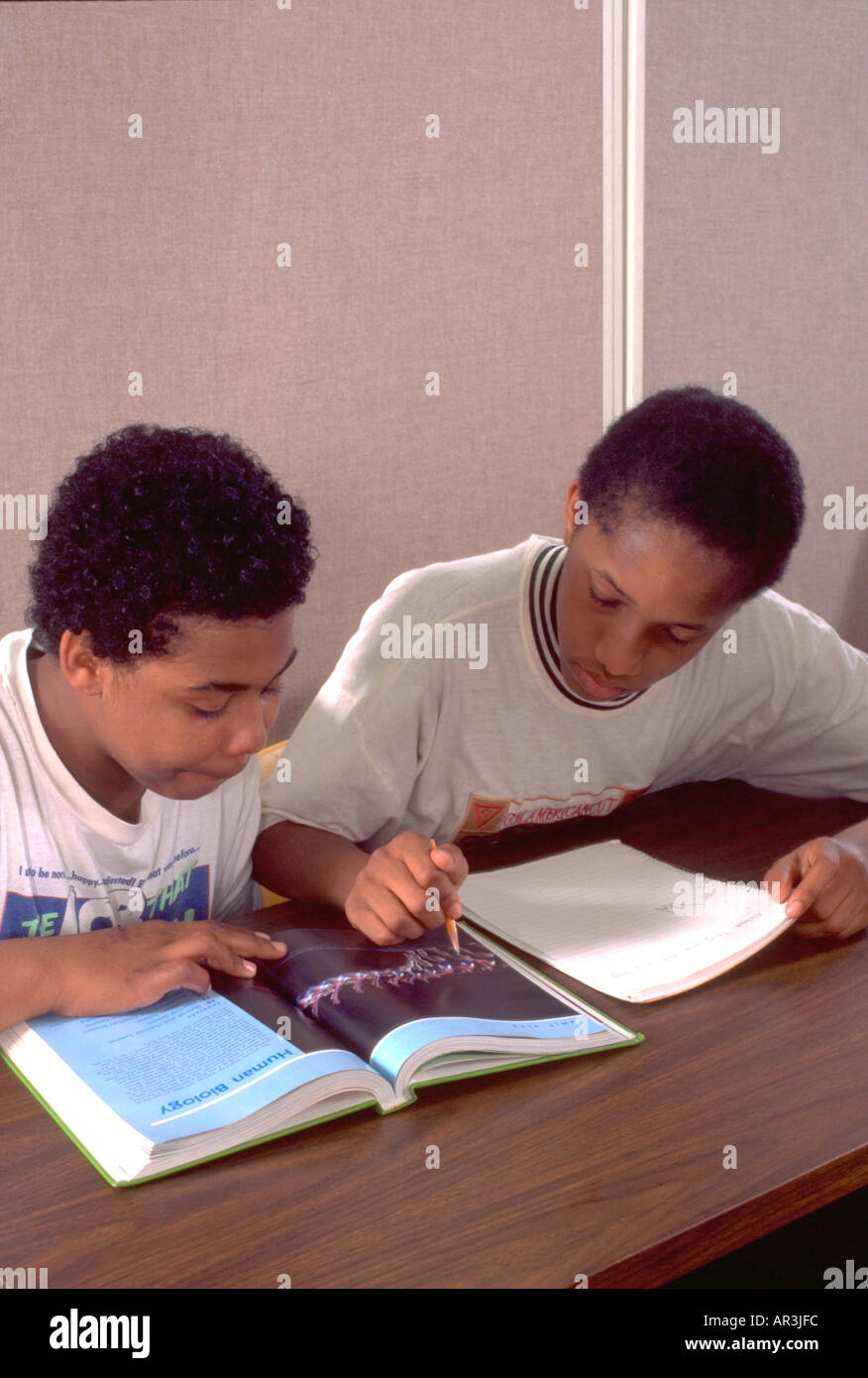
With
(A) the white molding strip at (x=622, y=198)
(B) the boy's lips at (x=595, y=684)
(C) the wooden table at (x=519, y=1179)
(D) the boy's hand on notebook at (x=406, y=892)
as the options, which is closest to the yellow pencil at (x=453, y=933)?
(D) the boy's hand on notebook at (x=406, y=892)

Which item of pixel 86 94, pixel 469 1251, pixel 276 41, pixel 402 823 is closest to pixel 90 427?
pixel 86 94

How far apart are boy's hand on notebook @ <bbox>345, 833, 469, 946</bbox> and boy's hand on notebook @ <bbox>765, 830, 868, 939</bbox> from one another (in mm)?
310

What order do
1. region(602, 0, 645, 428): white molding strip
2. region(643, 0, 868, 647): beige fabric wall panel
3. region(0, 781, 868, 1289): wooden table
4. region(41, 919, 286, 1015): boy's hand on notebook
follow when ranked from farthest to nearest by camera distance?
region(643, 0, 868, 647): beige fabric wall panel
region(602, 0, 645, 428): white molding strip
region(41, 919, 286, 1015): boy's hand on notebook
region(0, 781, 868, 1289): wooden table

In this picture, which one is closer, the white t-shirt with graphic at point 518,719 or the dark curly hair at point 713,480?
the dark curly hair at point 713,480

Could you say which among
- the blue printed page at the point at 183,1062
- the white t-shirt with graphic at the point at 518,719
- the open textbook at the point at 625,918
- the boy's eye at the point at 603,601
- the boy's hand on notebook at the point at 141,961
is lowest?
the open textbook at the point at 625,918

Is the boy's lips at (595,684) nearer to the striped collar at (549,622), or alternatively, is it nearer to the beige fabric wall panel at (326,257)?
the striped collar at (549,622)

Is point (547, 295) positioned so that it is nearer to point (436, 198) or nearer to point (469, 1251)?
point (436, 198)

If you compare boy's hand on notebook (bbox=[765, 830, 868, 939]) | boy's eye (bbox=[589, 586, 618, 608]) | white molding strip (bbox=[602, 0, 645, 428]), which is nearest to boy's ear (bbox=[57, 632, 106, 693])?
boy's eye (bbox=[589, 586, 618, 608])

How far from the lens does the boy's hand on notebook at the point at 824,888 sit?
3.35 feet

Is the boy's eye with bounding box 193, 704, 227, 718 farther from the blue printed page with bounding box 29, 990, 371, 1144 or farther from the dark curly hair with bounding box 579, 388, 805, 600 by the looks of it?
the dark curly hair with bounding box 579, 388, 805, 600

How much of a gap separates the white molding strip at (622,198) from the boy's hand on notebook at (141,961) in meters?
1.41

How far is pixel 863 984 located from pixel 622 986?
0.21 m

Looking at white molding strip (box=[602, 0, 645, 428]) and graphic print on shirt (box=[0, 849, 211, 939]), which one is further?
white molding strip (box=[602, 0, 645, 428])

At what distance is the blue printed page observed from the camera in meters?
0.69
